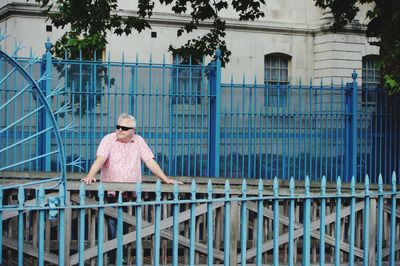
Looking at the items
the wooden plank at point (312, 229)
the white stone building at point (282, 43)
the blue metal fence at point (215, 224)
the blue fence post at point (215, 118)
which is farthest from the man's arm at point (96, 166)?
the white stone building at point (282, 43)

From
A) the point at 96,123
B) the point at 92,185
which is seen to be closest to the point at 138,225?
the point at 92,185

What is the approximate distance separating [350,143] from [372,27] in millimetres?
2085

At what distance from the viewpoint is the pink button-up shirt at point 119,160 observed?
9.15 metres

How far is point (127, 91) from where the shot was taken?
12914 millimetres

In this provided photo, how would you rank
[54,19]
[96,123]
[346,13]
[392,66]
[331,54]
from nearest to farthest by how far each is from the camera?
[96,123] → [392,66] → [54,19] → [346,13] → [331,54]

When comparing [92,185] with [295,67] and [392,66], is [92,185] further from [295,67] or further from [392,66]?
[295,67]

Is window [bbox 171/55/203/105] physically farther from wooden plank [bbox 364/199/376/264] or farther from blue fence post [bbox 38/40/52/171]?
wooden plank [bbox 364/199/376/264]

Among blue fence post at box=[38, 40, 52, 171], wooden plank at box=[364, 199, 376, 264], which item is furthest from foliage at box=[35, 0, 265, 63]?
wooden plank at box=[364, 199, 376, 264]

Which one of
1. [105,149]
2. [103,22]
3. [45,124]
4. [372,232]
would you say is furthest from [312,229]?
[103,22]

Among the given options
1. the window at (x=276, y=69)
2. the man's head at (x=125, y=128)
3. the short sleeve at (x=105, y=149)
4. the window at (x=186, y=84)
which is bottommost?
→ the short sleeve at (x=105, y=149)

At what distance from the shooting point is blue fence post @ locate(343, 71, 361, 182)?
47.6 ft

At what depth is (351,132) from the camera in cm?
1458

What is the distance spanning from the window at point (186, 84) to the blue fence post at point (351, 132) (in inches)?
112

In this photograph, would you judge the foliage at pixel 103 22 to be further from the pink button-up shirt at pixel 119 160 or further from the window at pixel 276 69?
the window at pixel 276 69
